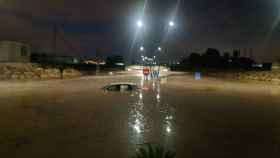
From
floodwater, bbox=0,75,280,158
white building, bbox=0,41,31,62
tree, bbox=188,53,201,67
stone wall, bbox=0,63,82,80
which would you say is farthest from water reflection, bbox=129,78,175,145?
tree, bbox=188,53,201,67

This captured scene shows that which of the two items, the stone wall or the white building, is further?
the white building

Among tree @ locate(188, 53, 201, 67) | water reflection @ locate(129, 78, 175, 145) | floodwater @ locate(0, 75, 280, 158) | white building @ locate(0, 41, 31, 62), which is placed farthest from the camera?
tree @ locate(188, 53, 201, 67)

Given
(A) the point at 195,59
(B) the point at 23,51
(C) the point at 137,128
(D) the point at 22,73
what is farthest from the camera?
(A) the point at 195,59

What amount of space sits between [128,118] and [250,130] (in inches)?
169

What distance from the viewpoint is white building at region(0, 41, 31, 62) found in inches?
1356

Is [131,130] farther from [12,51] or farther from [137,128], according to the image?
[12,51]

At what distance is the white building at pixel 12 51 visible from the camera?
3444cm

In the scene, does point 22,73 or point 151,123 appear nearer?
point 151,123

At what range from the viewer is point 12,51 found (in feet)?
116

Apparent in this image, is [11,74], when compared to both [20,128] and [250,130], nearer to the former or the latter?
[20,128]

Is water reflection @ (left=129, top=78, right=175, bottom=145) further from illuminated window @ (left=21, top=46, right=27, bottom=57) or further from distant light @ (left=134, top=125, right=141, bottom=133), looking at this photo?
illuminated window @ (left=21, top=46, right=27, bottom=57)

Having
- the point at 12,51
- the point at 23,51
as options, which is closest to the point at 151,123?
the point at 12,51

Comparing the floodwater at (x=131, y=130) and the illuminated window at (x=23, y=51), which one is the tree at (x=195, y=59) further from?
the floodwater at (x=131, y=130)

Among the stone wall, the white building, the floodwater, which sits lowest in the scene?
the floodwater
